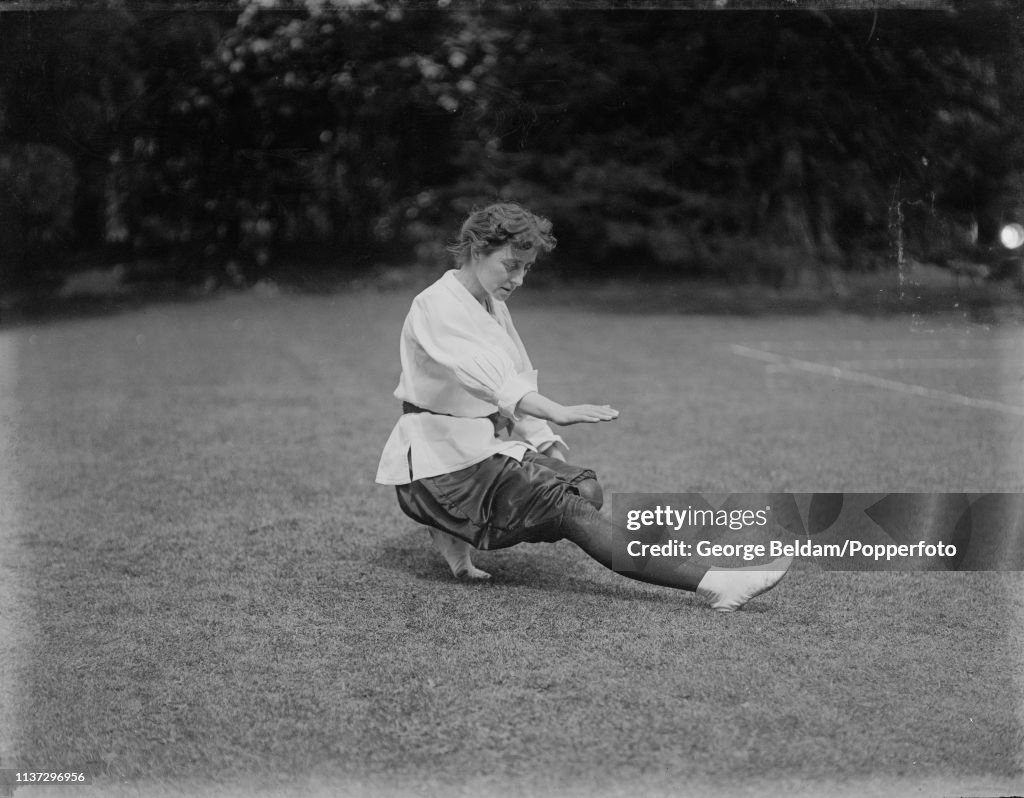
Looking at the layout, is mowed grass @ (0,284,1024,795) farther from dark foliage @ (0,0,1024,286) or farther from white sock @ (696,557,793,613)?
dark foliage @ (0,0,1024,286)

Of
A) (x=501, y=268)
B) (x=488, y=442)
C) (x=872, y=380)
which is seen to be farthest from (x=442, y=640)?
(x=872, y=380)

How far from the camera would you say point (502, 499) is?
365 centimetres

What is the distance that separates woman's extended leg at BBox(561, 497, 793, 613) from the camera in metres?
3.54

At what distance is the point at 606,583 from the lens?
13.0 ft

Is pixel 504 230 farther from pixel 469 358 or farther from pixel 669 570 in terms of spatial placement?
pixel 669 570

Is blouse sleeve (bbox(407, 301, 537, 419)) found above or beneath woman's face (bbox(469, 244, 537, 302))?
beneath

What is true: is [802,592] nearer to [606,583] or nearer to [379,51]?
[606,583]

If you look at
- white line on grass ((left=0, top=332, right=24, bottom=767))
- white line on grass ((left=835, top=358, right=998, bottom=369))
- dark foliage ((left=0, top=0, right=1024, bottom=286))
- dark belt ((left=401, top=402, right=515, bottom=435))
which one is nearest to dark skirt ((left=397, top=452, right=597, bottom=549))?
dark belt ((left=401, top=402, right=515, bottom=435))

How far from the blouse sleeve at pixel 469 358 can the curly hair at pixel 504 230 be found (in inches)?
10.0

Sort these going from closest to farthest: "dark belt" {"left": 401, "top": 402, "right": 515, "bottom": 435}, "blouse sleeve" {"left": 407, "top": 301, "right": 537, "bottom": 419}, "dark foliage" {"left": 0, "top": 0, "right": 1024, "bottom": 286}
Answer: "blouse sleeve" {"left": 407, "top": 301, "right": 537, "bottom": 419} → "dark belt" {"left": 401, "top": 402, "right": 515, "bottom": 435} → "dark foliage" {"left": 0, "top": 0, "right": 1024, "bottom": 286}

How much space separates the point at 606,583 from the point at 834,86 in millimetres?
8314

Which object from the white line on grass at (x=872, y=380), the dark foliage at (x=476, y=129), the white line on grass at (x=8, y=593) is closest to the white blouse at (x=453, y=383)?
the white line on grass at (x=8, y=593)

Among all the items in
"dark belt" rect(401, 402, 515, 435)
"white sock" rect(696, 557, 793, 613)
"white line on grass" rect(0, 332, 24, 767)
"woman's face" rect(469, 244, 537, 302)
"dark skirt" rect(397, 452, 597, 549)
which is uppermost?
"woman's face" rect(469, 244, 537, 302)

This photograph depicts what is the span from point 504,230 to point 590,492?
0.90m
